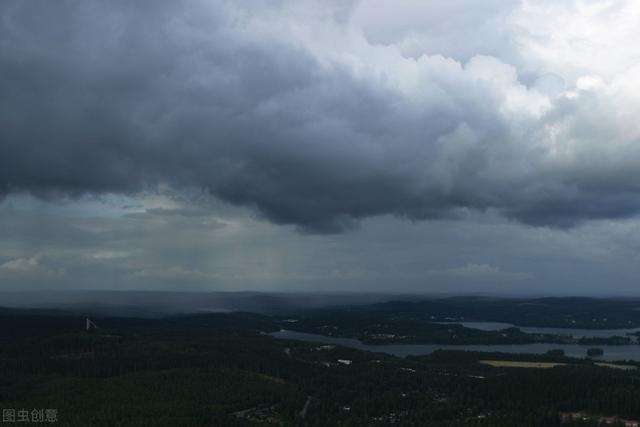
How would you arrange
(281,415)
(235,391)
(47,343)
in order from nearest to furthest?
(281,415), (235,391), (47,343)

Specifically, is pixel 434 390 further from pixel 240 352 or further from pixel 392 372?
pixel 240 352

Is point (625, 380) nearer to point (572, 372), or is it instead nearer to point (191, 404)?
point (572, 372)

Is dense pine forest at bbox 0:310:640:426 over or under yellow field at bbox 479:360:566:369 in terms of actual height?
over

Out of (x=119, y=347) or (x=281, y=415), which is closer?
(x=281, y=415)

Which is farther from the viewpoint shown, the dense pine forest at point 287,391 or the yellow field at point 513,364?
the yellow field at point 513,364

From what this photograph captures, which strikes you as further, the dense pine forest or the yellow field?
the yellow field

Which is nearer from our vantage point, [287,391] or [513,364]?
[287,391]

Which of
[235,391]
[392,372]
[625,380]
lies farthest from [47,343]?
[625,380]

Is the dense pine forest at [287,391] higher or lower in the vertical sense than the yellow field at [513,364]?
higher

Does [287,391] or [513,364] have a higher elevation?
[287,391]

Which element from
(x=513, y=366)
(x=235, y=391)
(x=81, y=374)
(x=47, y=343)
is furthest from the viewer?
(x=47, y=343)
